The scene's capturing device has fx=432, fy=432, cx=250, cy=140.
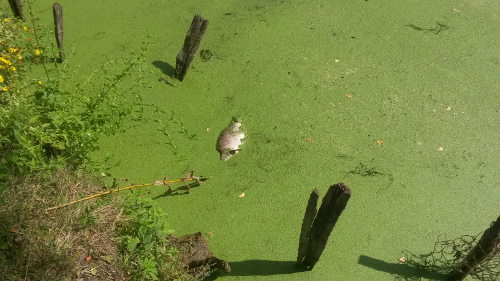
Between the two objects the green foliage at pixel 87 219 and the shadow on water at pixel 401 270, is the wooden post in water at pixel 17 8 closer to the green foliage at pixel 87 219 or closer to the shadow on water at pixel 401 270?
the green foliage at pixel 87 219

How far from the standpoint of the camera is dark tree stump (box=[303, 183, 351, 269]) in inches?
75.8

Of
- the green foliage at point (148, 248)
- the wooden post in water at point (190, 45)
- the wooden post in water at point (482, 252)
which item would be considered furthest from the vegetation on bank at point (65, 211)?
the wooden post in water at point (482, 252)

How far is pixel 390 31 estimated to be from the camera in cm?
379

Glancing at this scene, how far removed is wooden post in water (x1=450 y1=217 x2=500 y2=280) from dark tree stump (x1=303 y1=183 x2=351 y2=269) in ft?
2.52

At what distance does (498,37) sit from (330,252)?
8.63 ft

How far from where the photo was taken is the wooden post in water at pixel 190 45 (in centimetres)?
316

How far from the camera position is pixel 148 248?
2.17 meters

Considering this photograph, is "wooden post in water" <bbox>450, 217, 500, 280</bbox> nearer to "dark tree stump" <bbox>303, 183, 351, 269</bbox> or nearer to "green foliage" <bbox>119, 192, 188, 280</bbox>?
"dark tree stump" <bbox>303, 183, 351, 269</bbox>

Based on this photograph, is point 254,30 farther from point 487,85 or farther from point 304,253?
point 304,253

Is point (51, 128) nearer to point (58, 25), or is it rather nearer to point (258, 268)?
point (58, 25)

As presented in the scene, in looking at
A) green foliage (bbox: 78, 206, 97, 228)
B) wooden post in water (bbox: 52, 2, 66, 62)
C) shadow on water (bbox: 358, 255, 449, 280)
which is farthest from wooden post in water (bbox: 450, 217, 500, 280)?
wooden post in water (bbox: 52, 2, 66, 62)

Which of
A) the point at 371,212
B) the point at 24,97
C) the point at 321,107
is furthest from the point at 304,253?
the point at 24,97

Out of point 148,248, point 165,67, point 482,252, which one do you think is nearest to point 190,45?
point 165,67

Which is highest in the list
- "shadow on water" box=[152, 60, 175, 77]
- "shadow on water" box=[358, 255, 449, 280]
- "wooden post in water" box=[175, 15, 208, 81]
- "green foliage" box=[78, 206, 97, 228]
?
"wooden post in water" box=[175, 15, 208, 81]
